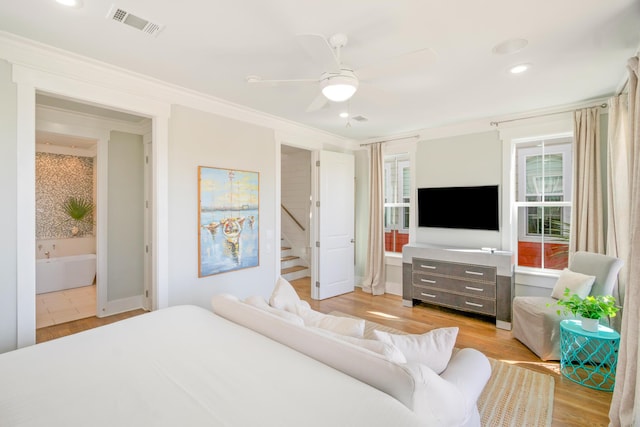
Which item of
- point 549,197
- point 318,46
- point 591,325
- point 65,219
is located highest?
point 318,46

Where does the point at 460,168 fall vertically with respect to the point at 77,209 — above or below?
above

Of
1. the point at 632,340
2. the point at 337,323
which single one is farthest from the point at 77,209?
the point at 632,340

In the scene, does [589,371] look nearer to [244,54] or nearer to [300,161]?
[244,54]

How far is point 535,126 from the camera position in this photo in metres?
3.81

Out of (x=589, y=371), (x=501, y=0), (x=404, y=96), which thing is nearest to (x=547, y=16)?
(x=501, y=0)

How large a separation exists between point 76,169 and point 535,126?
7.68 m

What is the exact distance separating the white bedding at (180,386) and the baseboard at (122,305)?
2.61m

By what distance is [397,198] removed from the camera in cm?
532

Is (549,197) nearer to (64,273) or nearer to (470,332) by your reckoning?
(470,332)

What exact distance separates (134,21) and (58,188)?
522 cm

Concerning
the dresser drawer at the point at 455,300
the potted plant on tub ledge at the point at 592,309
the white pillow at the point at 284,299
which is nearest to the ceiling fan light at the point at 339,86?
the white pillow at the point at 284,299

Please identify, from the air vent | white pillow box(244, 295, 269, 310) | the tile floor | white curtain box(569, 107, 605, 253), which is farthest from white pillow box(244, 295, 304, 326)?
white curtain box(569, 107, 605, 253)

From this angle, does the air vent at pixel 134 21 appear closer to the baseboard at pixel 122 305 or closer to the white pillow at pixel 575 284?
the baseboard at pixel 122 305

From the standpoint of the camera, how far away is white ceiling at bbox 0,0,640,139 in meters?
1.86
